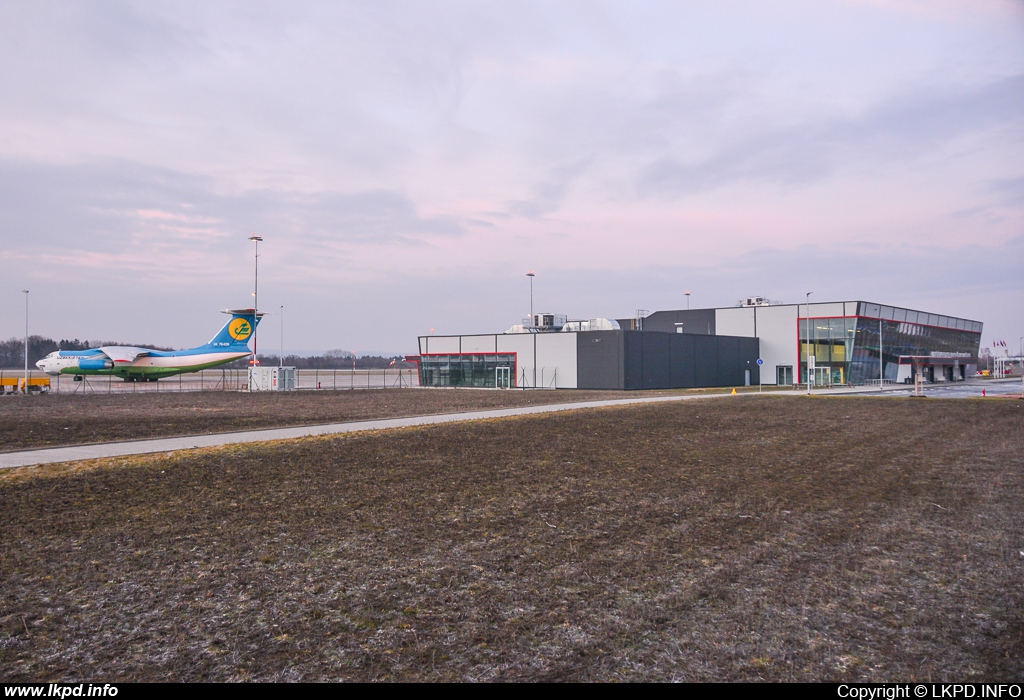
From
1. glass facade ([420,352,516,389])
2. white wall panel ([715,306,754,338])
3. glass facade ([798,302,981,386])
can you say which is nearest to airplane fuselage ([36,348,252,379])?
glass facade ([420,352,516,389])

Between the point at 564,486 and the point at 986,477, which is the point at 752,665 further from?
the point at 986,477

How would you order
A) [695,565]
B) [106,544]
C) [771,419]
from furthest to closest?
[771,419] < [106,544] < [695,565]

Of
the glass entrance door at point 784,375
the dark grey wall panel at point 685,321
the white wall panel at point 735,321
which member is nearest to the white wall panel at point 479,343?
the dark grey wall panel at point 685,321

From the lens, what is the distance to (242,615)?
19.1ft

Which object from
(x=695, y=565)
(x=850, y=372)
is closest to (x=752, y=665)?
(x=695, y=565)

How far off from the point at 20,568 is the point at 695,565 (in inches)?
291

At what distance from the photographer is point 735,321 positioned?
72312 mm

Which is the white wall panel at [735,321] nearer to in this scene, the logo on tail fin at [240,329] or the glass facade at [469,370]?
the glass facade at [469,370]

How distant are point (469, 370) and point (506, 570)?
5859 centimetres

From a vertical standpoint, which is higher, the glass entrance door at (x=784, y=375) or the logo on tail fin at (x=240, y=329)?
the logo on tail fin at (x=240, y=329)

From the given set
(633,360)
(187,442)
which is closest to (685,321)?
(633,360)

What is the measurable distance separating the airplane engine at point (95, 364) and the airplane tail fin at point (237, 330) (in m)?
9.60

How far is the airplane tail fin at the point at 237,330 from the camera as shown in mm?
58375

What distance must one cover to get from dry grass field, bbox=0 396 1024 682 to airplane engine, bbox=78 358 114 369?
5387 centimetres
